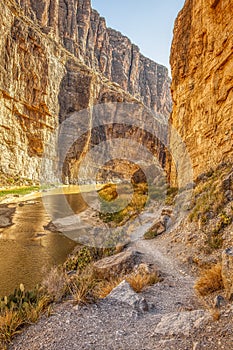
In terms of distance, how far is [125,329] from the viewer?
3328 millimetres

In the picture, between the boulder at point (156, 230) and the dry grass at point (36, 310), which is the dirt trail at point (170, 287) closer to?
the boulder at point (156, 230)

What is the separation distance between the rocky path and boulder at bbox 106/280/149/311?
0.07 metres

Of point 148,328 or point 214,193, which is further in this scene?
point 214,193

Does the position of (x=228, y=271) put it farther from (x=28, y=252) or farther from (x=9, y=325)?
(x=28, y=252)

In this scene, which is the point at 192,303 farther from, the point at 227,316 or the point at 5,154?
the point at 5,154

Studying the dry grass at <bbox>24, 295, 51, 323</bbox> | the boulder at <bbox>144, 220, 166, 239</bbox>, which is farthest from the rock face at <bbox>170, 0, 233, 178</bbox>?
the dry grass at <bbox>24, 295, 51, 323</bbox>

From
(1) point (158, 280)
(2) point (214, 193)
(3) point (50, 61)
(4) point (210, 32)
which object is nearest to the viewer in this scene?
(1) point (158, 280)

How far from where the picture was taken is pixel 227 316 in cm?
301

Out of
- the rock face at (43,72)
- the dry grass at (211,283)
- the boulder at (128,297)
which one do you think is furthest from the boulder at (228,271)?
the rock face at (43,72)

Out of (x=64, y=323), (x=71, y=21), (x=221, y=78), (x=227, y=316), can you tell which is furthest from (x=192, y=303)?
(x=71, y=21)

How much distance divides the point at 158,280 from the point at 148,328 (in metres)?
2.40

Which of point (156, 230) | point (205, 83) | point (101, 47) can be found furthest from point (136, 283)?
point (101, 47)

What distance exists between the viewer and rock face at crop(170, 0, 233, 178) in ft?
36.4

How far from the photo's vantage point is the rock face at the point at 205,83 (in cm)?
1111
